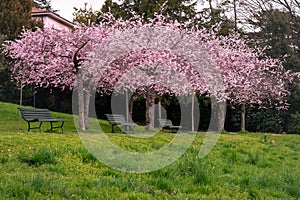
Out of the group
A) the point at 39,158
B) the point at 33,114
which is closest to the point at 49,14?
the point at 33,114

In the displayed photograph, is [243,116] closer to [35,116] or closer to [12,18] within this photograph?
[35,116]

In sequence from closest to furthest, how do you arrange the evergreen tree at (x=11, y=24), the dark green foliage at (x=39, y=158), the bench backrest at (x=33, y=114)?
the dark green foliage at (x=39, y=158) < the bench backrest at (x=33, y=114) < the evergreen tree at (x=11, y=24)

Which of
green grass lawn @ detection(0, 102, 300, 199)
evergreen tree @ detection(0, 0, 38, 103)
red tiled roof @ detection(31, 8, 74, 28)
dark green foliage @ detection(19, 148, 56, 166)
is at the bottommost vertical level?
green grass lawn @ detection(0, 102, 300, 199)

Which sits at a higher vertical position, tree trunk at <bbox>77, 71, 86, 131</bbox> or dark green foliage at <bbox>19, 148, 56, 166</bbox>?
tree trunk at <bbox>77, 71, 86, 131</bbox>

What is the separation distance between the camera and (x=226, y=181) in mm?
5641

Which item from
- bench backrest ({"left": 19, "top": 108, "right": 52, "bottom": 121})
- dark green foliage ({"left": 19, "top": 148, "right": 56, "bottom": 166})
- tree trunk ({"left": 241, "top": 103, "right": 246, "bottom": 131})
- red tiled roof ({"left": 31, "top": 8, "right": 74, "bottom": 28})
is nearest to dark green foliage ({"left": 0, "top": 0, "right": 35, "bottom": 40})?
red tiled roof ({"left": 31, "top": 8, "right": 74, "bottom": 28})

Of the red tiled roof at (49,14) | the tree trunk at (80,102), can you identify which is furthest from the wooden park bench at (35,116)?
the red tiled roof at (49,14)

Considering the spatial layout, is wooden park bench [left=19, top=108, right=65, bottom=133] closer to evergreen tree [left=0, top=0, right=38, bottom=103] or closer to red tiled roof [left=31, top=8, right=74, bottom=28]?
evergreen tree [left=0, top=0, right=38, bottom=103]

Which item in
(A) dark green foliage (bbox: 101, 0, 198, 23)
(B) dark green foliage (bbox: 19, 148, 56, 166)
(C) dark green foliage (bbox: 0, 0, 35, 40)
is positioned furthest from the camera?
(C) dark green foliage (bbox: 0, 0, 35, 40)

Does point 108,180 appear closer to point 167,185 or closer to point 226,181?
point 167,185

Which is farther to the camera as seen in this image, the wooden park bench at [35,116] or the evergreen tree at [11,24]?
the evergreen tree at [11,24]

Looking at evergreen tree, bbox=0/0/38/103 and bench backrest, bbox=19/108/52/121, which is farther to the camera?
evergreen tree, bbox=0/0/38/103

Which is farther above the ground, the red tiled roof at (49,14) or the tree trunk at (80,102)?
the red tiled roof at (49,14)

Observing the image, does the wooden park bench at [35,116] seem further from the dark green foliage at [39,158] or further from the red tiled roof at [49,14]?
the red tiled roof at [49,14]
